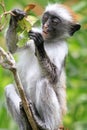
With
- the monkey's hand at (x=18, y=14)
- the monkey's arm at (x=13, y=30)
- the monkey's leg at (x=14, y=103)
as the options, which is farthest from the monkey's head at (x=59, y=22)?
the monkey's hand at (x=18, y=14)

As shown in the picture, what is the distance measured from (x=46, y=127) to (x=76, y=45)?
4.66 metres

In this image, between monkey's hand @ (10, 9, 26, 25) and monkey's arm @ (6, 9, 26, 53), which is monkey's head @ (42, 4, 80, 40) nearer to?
monkey's arm @ (6, 9, 26, 53)

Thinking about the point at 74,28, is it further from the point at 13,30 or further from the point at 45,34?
the point at 13,30

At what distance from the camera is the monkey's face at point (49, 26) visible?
33.4 ft

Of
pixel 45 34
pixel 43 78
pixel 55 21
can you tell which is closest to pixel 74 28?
pixel 55 21

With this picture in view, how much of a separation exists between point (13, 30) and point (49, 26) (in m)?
1.09

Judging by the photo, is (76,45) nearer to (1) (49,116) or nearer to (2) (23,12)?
(1) (49,116)

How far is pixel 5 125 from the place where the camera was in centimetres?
1281

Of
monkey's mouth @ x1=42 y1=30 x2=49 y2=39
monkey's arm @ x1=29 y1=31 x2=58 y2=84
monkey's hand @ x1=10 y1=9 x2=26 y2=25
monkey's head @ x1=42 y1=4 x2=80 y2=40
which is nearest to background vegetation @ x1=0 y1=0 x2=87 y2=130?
monkey's head @ x1=42 y1=4 x2=80 y2=40

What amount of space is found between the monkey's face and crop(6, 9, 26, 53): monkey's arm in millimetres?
568

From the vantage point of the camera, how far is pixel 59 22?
11.0 meters

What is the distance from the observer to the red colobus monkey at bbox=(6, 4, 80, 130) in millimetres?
9781

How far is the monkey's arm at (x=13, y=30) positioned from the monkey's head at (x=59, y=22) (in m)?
0.66

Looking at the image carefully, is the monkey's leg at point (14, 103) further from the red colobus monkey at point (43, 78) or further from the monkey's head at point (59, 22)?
the monkey's head at point (59, 22)
